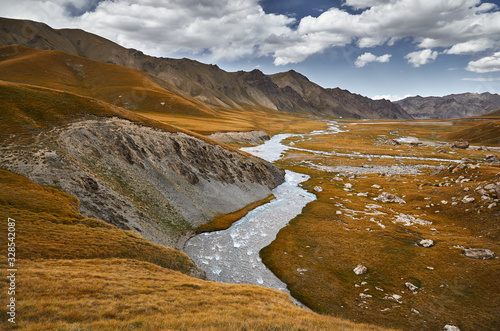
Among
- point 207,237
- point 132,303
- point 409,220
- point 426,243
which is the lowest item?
point 207,237

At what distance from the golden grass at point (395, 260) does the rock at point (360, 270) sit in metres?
0.75

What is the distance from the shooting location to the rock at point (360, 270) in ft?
129

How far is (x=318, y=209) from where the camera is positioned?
67750 millimetres

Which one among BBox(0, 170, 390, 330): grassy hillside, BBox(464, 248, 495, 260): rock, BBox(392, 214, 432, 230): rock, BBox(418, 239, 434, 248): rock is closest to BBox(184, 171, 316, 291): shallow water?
BBox(0, 170, 390, 330): grassy hillside

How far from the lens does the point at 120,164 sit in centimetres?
5312

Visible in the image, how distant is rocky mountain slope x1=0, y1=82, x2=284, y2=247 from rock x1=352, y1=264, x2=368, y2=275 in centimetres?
3157

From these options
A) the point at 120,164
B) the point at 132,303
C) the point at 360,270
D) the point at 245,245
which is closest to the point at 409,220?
the point at 360,270

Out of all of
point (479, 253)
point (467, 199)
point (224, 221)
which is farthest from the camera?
point (467, 199)

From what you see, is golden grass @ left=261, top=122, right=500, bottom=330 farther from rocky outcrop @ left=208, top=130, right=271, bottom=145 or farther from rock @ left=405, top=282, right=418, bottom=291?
rocky outcrop @ left=208, top=130, right=271, bottom=145

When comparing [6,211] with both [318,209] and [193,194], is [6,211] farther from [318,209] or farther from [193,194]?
[318,209]

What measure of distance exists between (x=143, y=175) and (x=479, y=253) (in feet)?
218

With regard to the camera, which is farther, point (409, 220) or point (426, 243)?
point (409, 220)

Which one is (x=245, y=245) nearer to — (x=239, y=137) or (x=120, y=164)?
(x=120, y=164)

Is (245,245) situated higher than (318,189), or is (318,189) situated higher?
(318,189)
